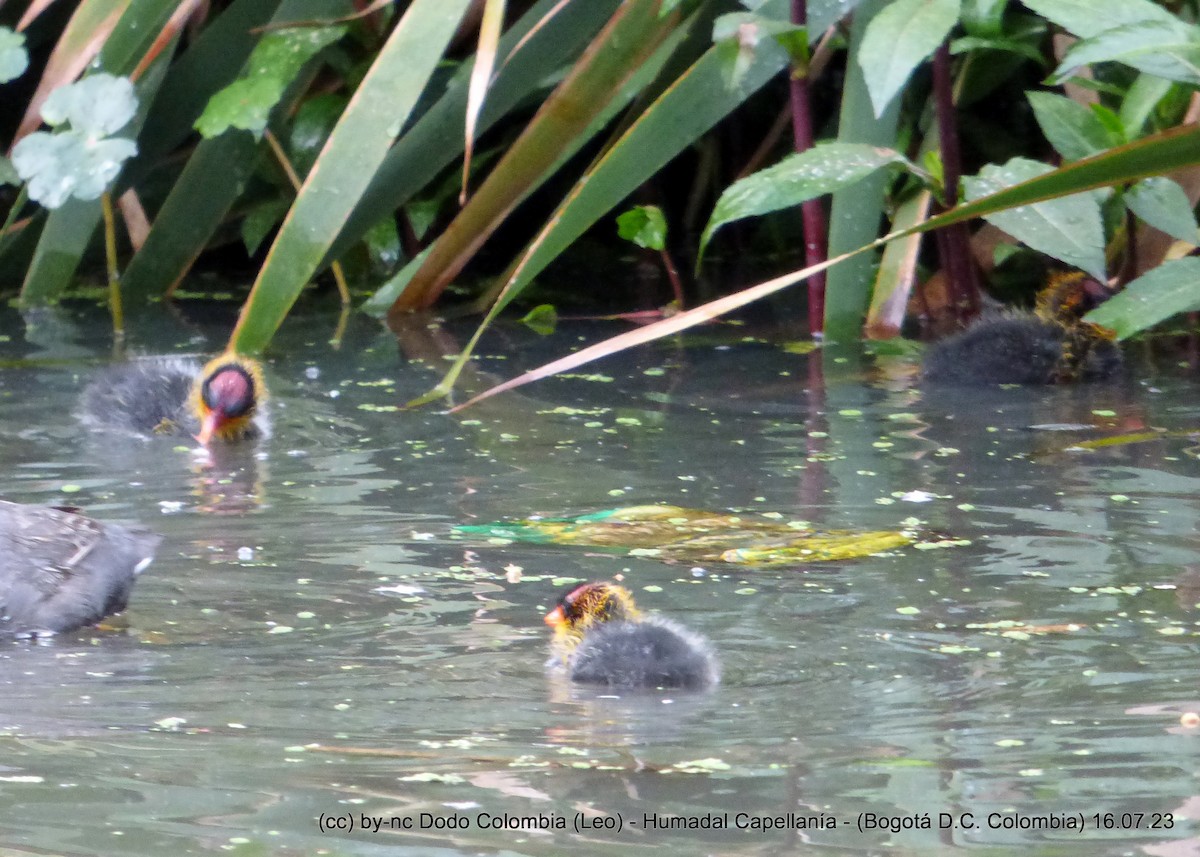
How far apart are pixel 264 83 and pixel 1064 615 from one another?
4.59 m

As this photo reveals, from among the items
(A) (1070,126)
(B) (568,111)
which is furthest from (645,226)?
(A) (1070,126)

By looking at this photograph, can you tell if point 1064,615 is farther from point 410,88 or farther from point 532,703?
point 410,88

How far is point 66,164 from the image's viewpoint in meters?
6.97

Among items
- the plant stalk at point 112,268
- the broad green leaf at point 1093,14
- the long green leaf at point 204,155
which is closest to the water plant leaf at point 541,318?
the long green leaf at point 204,155

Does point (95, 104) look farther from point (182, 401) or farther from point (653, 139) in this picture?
point (653, 139)

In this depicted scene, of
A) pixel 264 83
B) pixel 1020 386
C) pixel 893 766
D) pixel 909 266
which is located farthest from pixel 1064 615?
pixel 264 83

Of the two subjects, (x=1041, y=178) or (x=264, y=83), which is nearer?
(x=1041, y=178)

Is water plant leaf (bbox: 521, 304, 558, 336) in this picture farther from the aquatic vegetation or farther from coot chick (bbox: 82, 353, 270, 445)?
the aquatic vegetation

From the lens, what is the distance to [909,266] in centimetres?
663

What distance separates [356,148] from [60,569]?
298 centimetres

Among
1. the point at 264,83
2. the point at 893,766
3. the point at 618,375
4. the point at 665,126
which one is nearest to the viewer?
the point at 893,766

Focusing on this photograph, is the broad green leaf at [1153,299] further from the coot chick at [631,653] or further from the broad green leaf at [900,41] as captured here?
the coot chick at [631,653]

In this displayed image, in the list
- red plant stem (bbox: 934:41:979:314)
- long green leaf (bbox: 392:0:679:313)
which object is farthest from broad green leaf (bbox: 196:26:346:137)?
red plant stem (bbox: 934:41:979:314)

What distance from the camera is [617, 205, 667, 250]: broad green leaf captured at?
7.08 m
